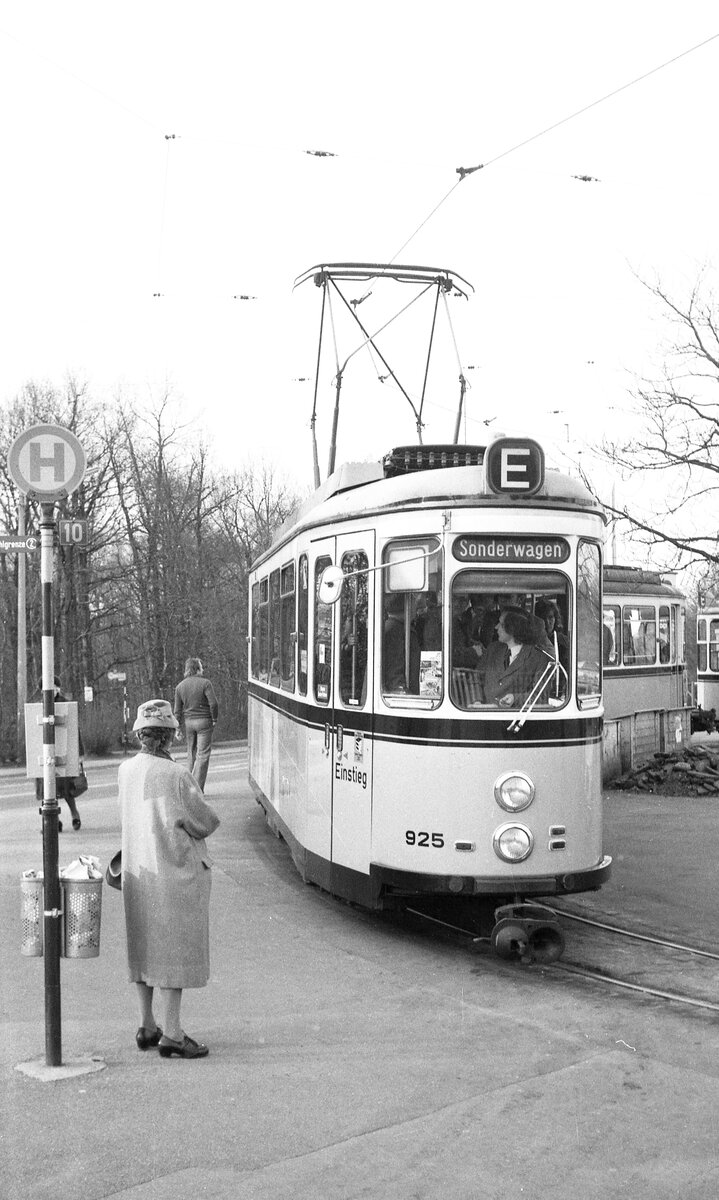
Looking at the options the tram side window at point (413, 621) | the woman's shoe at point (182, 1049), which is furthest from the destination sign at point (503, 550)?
the woman's shoe at point (182, 1049)

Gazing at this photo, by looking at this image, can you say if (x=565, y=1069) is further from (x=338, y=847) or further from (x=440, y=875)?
(x=338, y=847)

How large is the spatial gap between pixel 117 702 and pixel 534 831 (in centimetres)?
4388

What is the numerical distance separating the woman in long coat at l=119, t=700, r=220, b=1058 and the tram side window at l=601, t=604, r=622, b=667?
64.2 feet

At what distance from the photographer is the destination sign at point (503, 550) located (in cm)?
823

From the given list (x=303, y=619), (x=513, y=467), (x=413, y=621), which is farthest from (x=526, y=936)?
(x=303, y=619)

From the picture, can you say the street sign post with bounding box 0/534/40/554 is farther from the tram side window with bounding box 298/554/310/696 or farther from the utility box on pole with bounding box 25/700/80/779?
the utility box on pole with bounding box 25/700/80/779

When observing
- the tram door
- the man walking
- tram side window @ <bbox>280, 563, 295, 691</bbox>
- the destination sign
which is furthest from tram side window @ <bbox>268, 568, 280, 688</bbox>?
the destination sign

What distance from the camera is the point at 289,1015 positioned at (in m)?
7.02

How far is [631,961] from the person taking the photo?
8.48 metres

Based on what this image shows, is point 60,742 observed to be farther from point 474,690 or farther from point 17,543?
point 17,543

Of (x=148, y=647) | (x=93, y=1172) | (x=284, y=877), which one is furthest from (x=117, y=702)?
(x=93, y=1172)

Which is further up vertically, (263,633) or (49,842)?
(263,633)

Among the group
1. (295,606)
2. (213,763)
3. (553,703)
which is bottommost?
(213,763)

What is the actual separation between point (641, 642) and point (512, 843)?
755 inches
